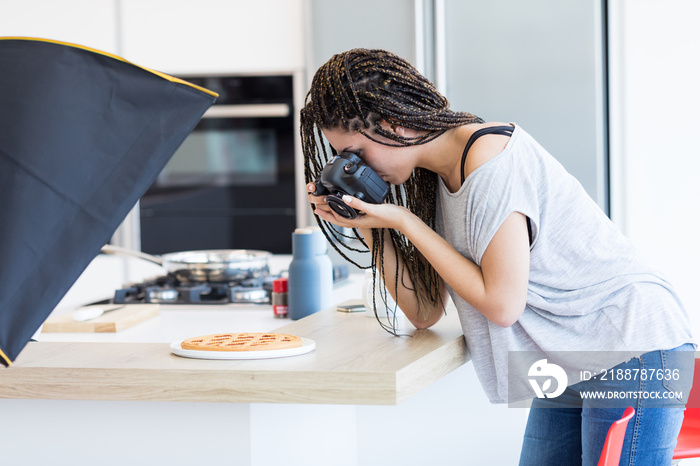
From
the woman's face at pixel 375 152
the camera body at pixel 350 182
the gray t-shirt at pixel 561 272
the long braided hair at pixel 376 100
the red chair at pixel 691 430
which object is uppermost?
the long braided hair at pixel 376 100

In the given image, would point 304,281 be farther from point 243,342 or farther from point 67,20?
point 67,20

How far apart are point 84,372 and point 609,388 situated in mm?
779

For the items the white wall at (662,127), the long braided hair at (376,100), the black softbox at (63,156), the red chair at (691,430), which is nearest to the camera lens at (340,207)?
the long braided hair at (376,100)

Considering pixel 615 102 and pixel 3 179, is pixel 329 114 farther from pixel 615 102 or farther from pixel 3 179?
pixel 615 102

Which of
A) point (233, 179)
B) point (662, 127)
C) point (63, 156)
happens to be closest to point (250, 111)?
point (233, 179)

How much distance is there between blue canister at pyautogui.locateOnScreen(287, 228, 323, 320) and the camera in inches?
67.1

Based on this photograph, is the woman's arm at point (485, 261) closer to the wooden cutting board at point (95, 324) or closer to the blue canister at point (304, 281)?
the blue canister at point (304, 281)

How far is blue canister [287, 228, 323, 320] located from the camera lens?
18.8 inches

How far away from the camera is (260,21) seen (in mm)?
3182

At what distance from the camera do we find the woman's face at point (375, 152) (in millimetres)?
Answer: 1195

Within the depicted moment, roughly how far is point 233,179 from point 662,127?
5.49ft

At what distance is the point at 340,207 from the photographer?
1.21 m

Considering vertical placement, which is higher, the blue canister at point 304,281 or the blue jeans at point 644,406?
the blue canister at point 304,281

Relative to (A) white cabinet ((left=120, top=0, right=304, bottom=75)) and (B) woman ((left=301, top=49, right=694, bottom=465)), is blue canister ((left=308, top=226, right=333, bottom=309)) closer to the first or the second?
(B) woman ((left=301, top=49, right=694, bottom=465))
